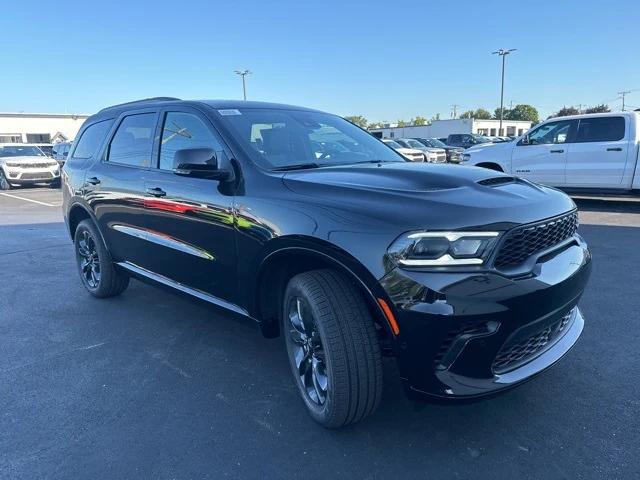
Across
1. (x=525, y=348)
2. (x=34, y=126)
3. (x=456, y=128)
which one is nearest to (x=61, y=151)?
(x=525, y=348)

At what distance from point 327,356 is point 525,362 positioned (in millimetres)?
972

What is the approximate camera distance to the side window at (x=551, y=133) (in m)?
9.47

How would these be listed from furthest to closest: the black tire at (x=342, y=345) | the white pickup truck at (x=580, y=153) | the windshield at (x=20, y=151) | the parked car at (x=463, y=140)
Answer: the parked car at (x=463, y=140) < the windshield at (x=20, y=151) < the white pickup truck at (x=580, y=153) < the black tire at (x=342, y=345)

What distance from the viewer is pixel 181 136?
11.3 feet

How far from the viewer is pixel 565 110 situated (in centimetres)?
6906

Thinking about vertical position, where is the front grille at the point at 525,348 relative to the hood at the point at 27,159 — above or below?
below

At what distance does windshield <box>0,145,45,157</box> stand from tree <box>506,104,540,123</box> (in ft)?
348

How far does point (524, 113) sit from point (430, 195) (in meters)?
117

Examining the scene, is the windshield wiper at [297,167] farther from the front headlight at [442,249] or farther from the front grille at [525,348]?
the front grille at [525,348]

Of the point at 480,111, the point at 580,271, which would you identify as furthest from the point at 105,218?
the point at 480,111

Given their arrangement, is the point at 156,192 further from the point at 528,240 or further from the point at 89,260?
the point at 528,240

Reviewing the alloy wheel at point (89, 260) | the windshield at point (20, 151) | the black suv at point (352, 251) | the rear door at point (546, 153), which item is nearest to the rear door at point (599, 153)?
the rear door at point (546, 153)

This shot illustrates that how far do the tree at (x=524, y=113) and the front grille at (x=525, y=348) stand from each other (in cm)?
11500

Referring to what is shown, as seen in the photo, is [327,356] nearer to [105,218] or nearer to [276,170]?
[276,170]
